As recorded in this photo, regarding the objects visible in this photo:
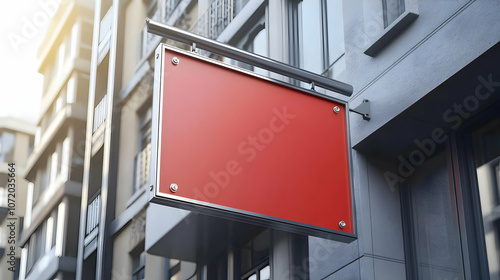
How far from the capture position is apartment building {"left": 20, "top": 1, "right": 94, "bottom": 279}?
29625mm

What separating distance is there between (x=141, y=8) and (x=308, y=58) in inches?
501

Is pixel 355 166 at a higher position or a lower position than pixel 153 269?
lower

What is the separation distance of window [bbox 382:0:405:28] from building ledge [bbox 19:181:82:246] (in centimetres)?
2111

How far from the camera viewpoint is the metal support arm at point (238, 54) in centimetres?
828

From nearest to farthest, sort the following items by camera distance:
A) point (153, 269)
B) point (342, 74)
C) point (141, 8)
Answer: point (342, 74) < point (153, 269) < point (141, 8)

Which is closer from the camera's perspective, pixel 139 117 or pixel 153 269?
pixel 153 269

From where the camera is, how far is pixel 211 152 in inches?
323

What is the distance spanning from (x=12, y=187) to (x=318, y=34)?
24.3m

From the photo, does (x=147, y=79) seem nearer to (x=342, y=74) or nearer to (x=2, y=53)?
(x=342, y=74)

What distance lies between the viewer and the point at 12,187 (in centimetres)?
3406

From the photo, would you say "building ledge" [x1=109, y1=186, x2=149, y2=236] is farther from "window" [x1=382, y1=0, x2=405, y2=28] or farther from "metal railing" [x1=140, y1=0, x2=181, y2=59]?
"window" [x1=382, y1=0, x2=405, y2=28]

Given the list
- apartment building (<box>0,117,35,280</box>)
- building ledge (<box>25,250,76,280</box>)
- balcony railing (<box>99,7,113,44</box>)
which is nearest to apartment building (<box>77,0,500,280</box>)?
balcony railing (<box>99,7,113,44</box>)

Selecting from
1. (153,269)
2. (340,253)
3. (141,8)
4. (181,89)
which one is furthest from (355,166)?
(141,8)

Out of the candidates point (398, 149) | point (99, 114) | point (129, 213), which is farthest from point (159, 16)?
point (398, 149)
